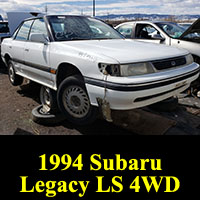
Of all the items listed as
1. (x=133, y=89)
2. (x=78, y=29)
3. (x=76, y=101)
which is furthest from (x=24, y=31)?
(x=133, y=89)

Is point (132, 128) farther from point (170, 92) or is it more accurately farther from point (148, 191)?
point (148, 191)

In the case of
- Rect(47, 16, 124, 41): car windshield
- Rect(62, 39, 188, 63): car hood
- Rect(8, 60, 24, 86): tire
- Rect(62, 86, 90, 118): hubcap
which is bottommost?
Rect(8, 60, 24, 86): tire

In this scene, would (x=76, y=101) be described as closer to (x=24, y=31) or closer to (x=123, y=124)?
(x=123, y=124)

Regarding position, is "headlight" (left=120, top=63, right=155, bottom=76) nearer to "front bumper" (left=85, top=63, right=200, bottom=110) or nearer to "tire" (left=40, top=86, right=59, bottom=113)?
"front bumper" (left=85, top=63, right=200, bottom=110)

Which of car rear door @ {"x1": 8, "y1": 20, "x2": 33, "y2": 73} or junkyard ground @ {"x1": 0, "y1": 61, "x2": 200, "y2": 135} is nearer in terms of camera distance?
junkyard ground @ {"x1": 0, "y1": 61, "x2": 200, "y2": 135}

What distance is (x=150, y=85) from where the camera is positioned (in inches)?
92.0

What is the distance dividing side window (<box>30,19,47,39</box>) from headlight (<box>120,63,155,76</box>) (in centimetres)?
169

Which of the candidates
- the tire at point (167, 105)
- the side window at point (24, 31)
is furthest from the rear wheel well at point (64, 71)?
the tire at point (167, 105)

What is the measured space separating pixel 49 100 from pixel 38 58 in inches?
27.5

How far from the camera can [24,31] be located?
13.5 feet

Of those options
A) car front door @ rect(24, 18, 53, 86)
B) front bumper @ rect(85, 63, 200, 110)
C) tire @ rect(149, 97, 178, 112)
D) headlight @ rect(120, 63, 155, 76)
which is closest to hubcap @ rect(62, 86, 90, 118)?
front bumper @ rect(85, 63, 200, 110)

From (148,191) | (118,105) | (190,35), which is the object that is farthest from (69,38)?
(190,35)

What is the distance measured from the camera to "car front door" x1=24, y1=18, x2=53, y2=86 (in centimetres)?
316

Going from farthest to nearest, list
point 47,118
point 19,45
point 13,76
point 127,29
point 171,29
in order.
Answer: point 127,29 → point 171,29 → point 13,76 → point 19,45 → point 47,118
